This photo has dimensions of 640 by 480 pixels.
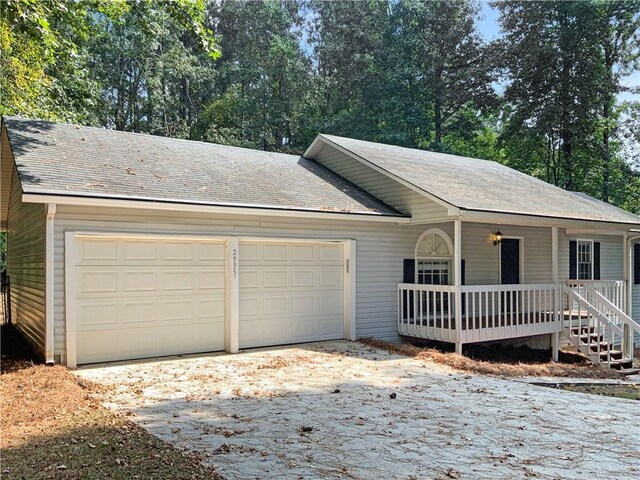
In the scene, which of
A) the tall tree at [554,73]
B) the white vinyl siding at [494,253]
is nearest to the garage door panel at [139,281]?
the white vinyl siding at [494,253]

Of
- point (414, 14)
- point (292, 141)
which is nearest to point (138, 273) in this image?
point (292, 141)

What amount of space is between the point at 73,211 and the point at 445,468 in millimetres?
6224

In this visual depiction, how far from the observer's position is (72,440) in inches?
183

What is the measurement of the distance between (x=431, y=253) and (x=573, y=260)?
5.77 m

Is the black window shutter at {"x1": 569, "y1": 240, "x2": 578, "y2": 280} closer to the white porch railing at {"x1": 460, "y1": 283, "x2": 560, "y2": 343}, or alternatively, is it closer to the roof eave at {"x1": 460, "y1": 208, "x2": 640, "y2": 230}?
the roof eave at {"x1": 460, "y1": 208, "x2": 640, "y2": 230}

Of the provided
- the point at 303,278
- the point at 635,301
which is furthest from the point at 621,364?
the point at 303,278

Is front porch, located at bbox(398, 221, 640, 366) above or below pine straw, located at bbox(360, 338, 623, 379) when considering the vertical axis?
above

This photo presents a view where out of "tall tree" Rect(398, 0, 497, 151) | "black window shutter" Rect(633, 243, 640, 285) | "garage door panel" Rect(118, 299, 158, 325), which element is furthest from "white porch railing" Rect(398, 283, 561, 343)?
"tall tree" Rect(398, 0, 497, 151)

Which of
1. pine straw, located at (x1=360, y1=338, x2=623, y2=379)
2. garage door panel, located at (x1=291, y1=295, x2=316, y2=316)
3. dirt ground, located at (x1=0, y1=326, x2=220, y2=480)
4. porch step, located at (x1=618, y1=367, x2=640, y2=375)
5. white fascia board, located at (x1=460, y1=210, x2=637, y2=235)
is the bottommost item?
porch step, located at (x1=618, y1=367, x2=640, y2=375)

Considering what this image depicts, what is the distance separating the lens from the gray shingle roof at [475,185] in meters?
10.6

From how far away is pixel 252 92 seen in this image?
29.4 meters

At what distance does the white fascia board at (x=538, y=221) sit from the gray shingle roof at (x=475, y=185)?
101 millimetres

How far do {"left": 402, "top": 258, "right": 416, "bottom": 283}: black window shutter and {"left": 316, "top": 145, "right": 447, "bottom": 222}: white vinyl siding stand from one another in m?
1.04

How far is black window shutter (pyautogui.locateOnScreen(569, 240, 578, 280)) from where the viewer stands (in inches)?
587
